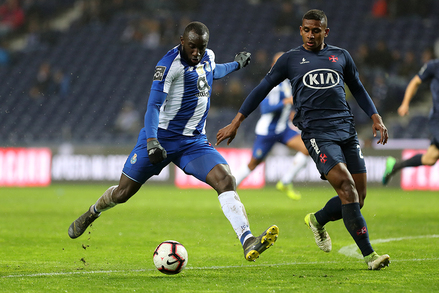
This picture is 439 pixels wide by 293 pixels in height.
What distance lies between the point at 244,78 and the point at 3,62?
32.0 ft

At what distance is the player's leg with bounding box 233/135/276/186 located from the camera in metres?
10.5

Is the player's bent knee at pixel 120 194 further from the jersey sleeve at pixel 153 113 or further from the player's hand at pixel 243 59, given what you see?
the player's hand at pixel 243 59

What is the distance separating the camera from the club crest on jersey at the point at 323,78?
5449mm

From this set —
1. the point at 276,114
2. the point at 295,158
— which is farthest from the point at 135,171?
the point at 295,158

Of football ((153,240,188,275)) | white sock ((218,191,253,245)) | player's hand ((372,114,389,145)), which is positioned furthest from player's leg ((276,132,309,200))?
football ((153,240,188,275))

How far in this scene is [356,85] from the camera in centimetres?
570

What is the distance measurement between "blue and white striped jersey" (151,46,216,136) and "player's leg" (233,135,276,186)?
468 cm

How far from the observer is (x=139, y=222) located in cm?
915

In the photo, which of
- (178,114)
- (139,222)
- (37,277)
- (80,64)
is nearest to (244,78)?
(80,64)

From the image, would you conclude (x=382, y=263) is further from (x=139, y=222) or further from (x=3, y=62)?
(x=3, y=62)

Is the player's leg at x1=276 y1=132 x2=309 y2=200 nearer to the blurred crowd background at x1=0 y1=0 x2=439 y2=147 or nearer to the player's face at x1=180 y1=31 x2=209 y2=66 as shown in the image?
the blurred crowd background at x1=0 y1=0 x2=439 y2=147

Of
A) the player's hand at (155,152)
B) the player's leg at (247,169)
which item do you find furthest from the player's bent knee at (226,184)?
the player's leg at (247,169)

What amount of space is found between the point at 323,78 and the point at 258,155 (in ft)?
16.6

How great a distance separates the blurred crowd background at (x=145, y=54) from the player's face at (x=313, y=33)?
1075cm
